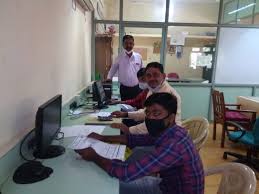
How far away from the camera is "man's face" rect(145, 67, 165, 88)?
228 centimetres

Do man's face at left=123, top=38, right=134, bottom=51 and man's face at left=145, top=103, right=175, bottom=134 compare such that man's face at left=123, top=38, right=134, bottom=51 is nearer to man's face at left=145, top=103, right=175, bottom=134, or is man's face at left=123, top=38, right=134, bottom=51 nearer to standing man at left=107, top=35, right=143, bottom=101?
standing man at left=107, top=35, right=143, bottom=101

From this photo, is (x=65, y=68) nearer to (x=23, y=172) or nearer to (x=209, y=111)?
(x=23, y=172)

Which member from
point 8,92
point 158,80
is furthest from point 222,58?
point 8,92

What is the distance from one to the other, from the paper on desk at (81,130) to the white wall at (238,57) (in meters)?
4.10

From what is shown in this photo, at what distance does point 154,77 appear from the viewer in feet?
7.47

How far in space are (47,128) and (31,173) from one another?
0.83 ft

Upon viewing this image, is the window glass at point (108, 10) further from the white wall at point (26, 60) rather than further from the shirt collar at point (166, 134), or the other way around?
the shirt collar at point (166, 134)

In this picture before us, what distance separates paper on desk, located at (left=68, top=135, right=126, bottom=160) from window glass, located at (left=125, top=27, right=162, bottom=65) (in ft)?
12.6

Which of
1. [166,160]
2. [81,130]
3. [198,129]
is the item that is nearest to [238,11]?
[198,129]

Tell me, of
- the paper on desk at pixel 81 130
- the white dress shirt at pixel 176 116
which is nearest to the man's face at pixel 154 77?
the white dress shirt at pixel 176 116

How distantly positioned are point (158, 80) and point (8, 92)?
51.7 inches

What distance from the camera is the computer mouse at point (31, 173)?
1.22 metres

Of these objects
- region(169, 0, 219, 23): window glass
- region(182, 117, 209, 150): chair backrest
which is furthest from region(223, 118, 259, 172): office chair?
region(169, 0, 219, 23): window glass

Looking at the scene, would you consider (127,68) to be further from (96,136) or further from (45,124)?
(45,124)
